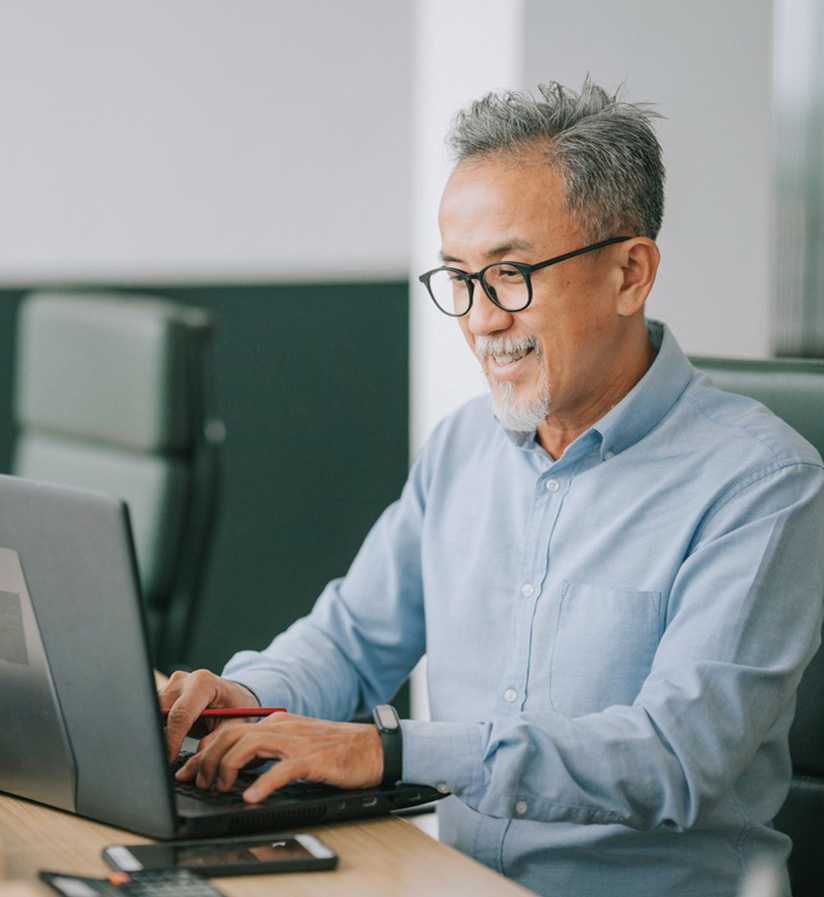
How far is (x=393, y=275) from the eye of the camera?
3.47m

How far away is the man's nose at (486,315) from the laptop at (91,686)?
0.53 meters

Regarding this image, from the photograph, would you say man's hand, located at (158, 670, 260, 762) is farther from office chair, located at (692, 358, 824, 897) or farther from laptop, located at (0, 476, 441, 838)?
office chair, located at (692, 358, 824, 897)

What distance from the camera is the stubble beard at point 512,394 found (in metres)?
1.50

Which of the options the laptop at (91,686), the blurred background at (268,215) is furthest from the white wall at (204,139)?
the laptop at (91,686)

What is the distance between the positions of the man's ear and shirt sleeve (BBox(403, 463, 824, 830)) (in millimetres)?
254

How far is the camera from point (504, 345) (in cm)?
151

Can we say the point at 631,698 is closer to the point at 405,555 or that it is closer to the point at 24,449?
the point at 405,555

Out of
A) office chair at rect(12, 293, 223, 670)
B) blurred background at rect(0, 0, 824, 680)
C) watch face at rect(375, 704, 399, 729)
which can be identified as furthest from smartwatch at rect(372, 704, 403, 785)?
blurred background at rect(0, 0, 824, 680)

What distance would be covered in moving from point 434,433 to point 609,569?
37cm

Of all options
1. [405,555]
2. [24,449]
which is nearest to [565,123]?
[405,555]

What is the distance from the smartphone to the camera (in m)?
1.07

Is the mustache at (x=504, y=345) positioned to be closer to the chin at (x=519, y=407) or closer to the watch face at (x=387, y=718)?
the chin at (x=519, y=407)

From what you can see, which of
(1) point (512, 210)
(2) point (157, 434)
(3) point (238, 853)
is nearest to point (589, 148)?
(1) point (512, 210)

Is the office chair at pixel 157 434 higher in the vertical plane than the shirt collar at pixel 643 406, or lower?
lower
